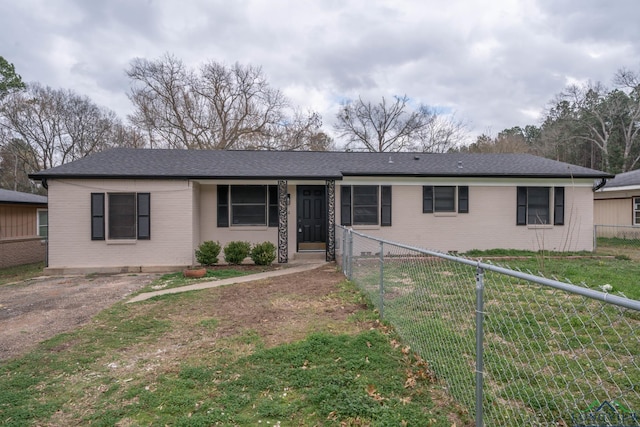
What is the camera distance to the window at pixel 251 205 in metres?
11.5

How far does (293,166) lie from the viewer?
39.1 feet

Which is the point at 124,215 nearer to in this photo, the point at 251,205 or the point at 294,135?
the point at 251,205

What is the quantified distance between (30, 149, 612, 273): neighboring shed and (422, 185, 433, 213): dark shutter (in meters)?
0.03

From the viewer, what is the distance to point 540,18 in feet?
42.6

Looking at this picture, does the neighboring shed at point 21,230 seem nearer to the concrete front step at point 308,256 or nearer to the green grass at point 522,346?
the concrete front step at point 308,256

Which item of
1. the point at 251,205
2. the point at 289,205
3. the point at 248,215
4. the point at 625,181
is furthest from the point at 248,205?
the point at 625,181

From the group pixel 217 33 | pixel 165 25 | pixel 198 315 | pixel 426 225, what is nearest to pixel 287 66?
pixel 217 33

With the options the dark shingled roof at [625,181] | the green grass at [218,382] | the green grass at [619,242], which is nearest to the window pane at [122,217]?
the green grass at [218,382]

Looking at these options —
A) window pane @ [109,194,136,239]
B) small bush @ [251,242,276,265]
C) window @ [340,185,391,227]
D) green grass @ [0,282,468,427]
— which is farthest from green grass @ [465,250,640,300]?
window pane @ [109,194,136,239]

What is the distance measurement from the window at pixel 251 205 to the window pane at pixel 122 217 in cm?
257

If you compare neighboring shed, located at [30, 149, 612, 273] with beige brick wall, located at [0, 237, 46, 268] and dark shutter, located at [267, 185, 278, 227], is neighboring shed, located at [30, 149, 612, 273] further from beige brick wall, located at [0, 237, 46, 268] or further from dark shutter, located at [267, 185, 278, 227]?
beige brick wall, located at [0, 237, 46, 268]

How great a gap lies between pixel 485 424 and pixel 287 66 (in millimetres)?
25166

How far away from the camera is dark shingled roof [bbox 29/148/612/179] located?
10477 mm

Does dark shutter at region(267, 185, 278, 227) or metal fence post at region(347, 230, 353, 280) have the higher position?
dark shutter at region(267, 185, 278, 227)
